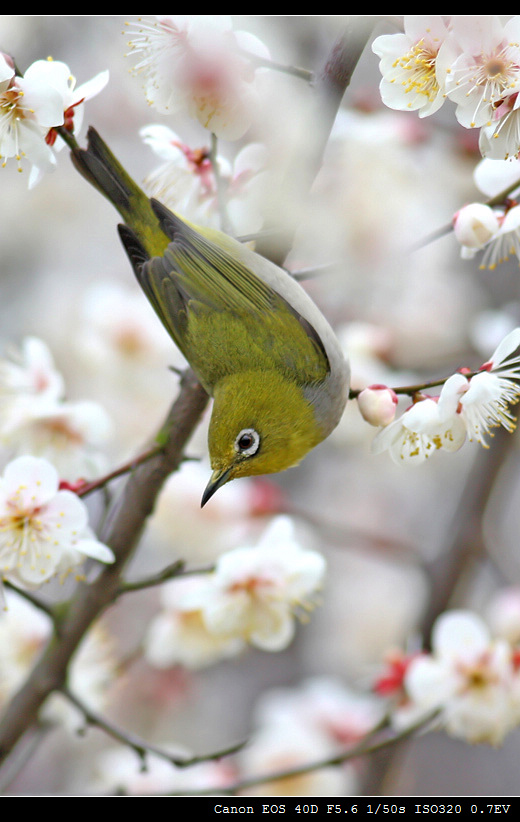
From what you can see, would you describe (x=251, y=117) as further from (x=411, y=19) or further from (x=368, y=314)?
(x=368, y=314)

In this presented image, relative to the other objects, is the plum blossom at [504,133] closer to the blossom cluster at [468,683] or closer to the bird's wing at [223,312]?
the bird's wing at [223,312]

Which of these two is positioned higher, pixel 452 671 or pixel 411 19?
pixel 411 19

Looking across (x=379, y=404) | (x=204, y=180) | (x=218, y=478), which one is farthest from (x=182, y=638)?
(x=204, y=180)

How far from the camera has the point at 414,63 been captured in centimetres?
140

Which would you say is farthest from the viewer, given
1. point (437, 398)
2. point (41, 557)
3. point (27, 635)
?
point (27, 635)

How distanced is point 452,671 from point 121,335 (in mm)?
1660

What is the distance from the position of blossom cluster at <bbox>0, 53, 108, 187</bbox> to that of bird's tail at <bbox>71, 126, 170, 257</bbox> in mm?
389

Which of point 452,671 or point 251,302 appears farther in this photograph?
point 452,671

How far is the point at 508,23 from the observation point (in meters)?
1.33

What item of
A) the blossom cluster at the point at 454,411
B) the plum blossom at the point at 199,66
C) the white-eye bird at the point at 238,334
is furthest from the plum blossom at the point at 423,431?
the plum blossom at the point at 199,66

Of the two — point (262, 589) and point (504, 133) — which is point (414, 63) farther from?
point (262, 589)

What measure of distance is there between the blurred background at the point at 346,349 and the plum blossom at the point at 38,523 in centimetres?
76
